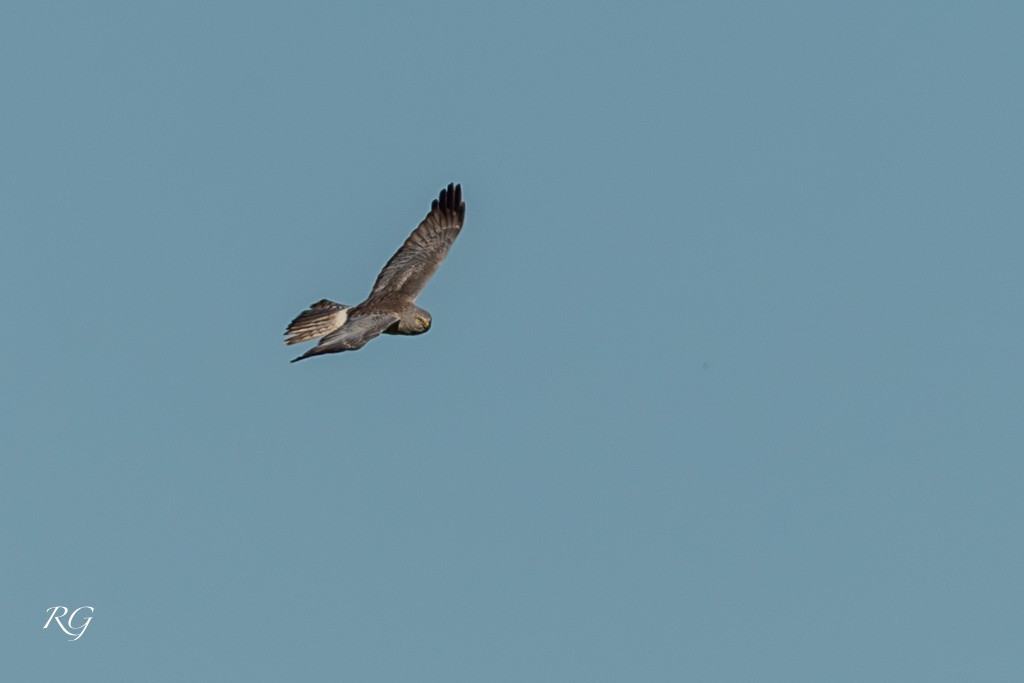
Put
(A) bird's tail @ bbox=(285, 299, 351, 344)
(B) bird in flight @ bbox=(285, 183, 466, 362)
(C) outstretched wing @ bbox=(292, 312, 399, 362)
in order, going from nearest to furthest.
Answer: (C) outstretched wing @ bbox=(292, 312, 399, 362) → (B) bird in flight @ bbox=(285, 183, 466, 362) → (A) bird's tail @ bbox=(285, 299, 351, 344)

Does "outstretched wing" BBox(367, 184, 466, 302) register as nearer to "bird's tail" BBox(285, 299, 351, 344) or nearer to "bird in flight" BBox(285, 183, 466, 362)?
"bird in flight" BBox(285, 183, 466, 362)

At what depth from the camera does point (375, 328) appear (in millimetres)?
29078

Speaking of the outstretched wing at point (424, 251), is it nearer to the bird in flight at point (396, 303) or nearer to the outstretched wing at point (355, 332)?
the bird in flight at point (396, 303)

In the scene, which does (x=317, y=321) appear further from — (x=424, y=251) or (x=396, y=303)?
(x=424, y=251)

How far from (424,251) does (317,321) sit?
17.1ft

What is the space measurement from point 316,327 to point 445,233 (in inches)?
246

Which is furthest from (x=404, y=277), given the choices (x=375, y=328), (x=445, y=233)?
(x=375, y=328)

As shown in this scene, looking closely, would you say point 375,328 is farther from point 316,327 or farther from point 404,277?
point 404,277

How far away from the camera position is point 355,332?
93.2 ft

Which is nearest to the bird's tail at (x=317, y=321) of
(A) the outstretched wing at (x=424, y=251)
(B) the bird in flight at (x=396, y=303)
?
(B) the bird in flight at (x=396, y=303)

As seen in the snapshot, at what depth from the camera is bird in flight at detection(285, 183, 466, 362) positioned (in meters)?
28.6

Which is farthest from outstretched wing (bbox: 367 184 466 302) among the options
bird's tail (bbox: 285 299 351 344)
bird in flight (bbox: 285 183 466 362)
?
bird's tail (bbox: 285 299 351 344)

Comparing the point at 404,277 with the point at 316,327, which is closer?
the point at 316,327

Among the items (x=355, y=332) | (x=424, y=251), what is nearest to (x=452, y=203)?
(x=424, y=251)
